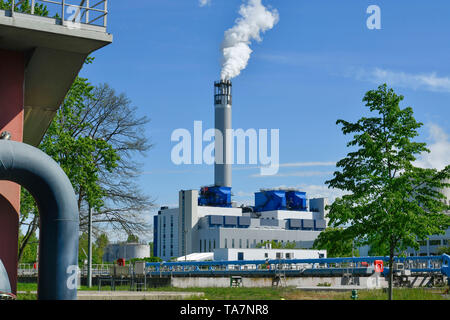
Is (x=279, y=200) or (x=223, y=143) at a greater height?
(x=223, y=143)

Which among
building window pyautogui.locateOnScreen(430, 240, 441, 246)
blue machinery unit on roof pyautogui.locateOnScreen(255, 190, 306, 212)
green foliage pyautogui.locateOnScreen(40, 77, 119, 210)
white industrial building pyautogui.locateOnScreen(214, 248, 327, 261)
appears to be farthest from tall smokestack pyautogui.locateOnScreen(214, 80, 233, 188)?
green foliage pyautogui.locateOnScreen(40, 77, 119, 210)

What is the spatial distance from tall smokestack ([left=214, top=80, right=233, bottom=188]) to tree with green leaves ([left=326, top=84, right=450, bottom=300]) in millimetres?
133621

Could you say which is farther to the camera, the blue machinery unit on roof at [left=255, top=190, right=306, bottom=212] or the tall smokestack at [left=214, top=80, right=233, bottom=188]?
the blue machinery unit on roof at [left=255, top=190, right=306, bottom=212]

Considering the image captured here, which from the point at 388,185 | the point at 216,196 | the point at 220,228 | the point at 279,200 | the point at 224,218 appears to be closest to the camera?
the point at 388,185

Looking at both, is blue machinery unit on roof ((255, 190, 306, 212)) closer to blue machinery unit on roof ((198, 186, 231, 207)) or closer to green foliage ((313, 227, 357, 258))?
blue machinery unit on roof ((198, 186, 231, 207))

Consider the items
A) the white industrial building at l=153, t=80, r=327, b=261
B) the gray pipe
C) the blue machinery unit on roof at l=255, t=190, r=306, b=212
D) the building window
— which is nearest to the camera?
the gray pipe

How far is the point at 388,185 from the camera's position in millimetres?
23219

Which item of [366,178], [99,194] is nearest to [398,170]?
[366,178]

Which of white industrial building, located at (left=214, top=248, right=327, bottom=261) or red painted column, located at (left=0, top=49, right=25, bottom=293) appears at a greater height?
red painted column, located at (left=0, top=49, right=25, bottom=293)

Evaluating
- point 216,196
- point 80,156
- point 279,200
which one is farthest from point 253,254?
point 80,156

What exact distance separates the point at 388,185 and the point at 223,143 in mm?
135048

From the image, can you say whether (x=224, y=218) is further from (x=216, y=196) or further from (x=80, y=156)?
(x=80, y=156)

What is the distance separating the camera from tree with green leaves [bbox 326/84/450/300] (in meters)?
22.9

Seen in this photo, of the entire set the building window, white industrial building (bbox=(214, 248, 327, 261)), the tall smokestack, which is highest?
the tall smokestack
